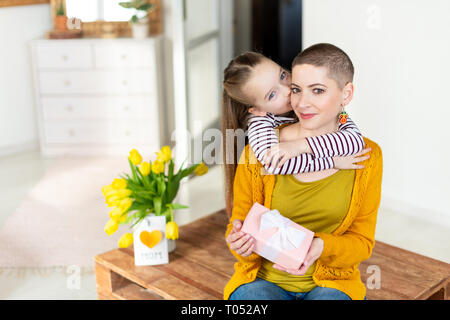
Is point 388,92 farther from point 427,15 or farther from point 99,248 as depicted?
point 99,248

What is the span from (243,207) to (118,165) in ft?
8.78

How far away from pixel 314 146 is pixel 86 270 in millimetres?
1540

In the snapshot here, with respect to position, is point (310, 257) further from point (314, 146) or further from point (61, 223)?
point (61, 223)

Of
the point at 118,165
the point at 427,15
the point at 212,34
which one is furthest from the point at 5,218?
the point at 427,15

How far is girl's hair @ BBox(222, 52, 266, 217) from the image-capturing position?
1428 millimetres

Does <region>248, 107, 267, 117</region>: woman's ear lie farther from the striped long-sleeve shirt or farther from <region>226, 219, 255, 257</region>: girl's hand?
<region>226, 219, 255, 257</region>: girl's hand

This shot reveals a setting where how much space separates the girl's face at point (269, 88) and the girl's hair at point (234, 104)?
2 cm

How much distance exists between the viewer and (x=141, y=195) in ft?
6.36

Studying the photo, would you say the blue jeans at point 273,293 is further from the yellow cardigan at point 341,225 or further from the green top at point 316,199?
the green top at point 316,199

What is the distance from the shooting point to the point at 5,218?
10.3ft

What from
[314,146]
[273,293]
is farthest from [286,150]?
[273,293]

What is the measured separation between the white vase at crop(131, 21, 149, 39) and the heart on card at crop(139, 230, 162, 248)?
2.57 m

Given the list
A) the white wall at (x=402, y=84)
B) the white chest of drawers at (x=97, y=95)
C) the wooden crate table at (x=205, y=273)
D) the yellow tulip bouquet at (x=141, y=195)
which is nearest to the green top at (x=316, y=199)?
the wooden crate table at (x=205, y=273)

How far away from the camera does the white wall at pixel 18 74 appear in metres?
4.27
